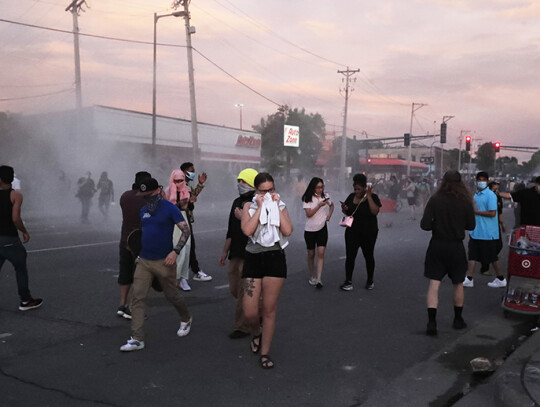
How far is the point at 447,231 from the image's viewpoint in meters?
5.12

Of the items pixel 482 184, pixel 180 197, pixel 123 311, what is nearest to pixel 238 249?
pixel 123 311

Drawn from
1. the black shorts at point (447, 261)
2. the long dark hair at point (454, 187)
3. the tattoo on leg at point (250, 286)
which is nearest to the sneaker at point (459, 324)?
the black shorts at point (447, 261)

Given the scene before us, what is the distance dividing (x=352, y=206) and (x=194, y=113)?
1897 centimetres

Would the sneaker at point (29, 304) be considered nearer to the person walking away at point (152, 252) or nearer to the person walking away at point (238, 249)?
the person walking away at point (152, 252)

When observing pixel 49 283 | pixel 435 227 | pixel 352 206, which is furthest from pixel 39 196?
pixel 435 227

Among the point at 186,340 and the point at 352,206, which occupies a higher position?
the point at 352,206

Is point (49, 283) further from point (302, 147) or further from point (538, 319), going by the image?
point (302, 147)

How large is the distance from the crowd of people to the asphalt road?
0.24 metres

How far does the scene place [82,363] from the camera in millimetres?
4309

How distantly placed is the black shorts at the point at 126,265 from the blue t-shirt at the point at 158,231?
952 millimetres

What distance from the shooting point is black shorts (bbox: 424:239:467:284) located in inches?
202

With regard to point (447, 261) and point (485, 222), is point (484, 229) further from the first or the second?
point (447, 261)

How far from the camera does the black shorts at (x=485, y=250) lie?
7195mm

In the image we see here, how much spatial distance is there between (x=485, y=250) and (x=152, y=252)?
4.98 metres
